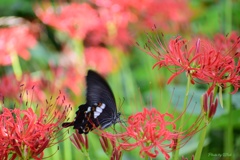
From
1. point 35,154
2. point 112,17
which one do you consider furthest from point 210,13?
point 35,154

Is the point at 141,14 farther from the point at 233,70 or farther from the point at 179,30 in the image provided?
the point at 233,70

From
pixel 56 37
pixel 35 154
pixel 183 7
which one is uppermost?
pixel 56 37

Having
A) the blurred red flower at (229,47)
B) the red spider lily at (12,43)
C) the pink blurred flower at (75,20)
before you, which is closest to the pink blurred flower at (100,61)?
the pink blurred flower at (75,20)

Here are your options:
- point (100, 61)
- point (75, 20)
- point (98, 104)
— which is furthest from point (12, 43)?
point (98, 104)

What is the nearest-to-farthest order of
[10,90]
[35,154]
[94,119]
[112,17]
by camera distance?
1. [35,154]
2. [94,119]
3. [10,90]
4. [112,17]

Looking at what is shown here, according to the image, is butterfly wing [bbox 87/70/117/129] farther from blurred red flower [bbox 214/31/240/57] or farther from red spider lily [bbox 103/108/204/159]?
blurred red flower [bbox 214/31/240/57]

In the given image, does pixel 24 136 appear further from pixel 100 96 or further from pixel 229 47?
pixel 229 47

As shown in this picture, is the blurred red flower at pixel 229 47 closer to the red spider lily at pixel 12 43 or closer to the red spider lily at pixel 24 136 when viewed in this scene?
the red spider lily at pixel 24 136

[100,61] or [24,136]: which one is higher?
[100,61]
